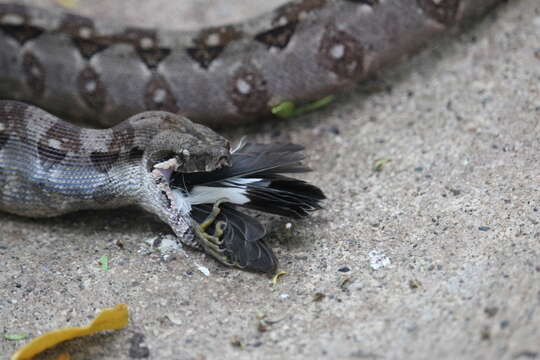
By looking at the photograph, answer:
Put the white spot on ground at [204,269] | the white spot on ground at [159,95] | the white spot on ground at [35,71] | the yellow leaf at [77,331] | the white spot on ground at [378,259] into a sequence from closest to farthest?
the yellow leaf at [77,331], the white spot on ground at [378,259], the white spot on ground at [204,269], the white spot on ground at [159,95], the white spot on ground at [35,71]

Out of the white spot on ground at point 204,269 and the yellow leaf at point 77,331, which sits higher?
the white spot on ground at point 204,269

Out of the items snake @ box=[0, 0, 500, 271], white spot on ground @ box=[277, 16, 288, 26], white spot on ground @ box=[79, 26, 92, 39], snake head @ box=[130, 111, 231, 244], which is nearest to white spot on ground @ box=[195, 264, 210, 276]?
snake head @ box=[130, 111, 231, 244]

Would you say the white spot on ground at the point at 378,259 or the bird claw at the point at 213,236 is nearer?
the white spot on ground at the point at 378,259

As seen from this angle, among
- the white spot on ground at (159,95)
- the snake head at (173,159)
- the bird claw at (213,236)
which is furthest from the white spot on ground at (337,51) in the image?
the bird claw at (213,236)

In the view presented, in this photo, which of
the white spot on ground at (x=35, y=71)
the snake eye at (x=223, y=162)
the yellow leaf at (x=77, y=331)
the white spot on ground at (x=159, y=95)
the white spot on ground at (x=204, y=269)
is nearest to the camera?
the yellow leaf at (x=77, y=331)

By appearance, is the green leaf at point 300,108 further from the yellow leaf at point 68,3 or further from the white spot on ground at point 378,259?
the yellow leaf at point 68,3

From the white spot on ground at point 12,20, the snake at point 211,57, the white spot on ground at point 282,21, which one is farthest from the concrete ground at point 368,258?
the white spot on ground at point 12,20

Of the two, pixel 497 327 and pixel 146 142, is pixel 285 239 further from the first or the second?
pixel 497 327

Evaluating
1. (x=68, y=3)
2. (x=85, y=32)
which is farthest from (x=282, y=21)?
(x=68, y=3)

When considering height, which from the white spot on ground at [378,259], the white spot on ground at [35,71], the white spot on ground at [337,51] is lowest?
the white spot on ground at [378,259]
